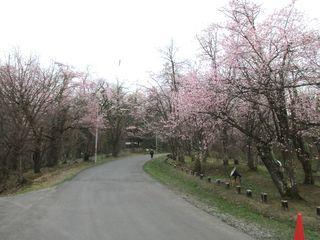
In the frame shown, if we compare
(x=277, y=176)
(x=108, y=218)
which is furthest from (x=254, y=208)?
(x=108, y=218)

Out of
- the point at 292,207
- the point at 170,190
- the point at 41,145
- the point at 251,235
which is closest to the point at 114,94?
the point at 41,145

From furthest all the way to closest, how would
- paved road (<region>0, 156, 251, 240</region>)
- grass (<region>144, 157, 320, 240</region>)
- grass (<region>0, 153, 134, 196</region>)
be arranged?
grass (<region>0, 153, 134, 196</region>) → grass (<region>144, 157, 320, 240</region>) → paved road (<region>0, 156, 251, 240</region>)

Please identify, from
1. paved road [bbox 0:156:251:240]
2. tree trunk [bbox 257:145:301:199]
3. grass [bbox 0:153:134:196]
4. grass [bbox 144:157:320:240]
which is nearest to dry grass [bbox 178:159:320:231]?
grass [bbox 144:157:320:240]

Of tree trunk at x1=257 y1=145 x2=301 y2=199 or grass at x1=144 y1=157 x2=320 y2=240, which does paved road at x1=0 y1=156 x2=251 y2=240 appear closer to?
grass at x1=144 y1=157 x2=320 y2=240

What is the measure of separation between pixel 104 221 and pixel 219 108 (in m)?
8.20

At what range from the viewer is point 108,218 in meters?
10.6

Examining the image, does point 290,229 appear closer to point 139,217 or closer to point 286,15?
point 139,217

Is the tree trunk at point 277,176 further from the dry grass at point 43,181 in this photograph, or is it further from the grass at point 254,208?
the dry grass at point 43,181

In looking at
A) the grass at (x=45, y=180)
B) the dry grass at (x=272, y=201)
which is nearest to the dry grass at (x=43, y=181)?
the grass at (x=45, y=180)

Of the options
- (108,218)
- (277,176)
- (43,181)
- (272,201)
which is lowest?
(108,218)

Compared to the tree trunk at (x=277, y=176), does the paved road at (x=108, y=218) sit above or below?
below

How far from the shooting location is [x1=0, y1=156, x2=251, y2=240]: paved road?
8.68m

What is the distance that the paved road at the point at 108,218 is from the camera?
8.68m

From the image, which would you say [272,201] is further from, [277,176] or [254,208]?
[254,208]
